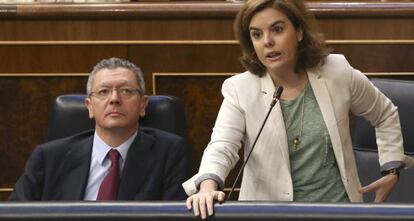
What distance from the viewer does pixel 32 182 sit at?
2.78 meters

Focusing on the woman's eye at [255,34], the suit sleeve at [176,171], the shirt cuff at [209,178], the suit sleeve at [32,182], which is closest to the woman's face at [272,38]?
the woman's eye at [255,34]

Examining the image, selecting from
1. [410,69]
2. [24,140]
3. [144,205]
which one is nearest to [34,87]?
[24,140]

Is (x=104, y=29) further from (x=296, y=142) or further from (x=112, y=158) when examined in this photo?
(x=296, y=142)

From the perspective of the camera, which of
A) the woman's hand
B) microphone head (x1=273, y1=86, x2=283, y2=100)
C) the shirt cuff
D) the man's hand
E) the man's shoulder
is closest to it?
the woman's hand

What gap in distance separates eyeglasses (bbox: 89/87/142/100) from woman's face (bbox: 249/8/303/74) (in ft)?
2.07

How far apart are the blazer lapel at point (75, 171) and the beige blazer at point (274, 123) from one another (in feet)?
1.84

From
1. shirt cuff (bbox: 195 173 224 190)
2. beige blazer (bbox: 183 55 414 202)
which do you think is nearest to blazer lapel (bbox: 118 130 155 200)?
beige blazer (bbox: 183 55 414 202)

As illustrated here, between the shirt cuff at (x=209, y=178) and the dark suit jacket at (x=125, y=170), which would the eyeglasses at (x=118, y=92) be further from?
the shirt cuff at (x=209, y=178)

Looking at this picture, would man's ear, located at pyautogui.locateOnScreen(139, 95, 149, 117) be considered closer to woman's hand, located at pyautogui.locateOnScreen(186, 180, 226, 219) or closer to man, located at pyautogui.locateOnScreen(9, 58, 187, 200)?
man, located at pyautogui.locateOnScreen(9, 58, 187, 200)

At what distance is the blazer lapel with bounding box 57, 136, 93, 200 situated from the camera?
275 centimetres

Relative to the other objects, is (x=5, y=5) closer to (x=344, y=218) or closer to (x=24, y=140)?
(x=24, y=140)

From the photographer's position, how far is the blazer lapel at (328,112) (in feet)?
7.61

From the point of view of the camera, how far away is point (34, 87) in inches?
147

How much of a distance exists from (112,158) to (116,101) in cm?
16
